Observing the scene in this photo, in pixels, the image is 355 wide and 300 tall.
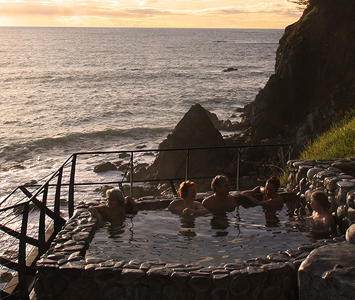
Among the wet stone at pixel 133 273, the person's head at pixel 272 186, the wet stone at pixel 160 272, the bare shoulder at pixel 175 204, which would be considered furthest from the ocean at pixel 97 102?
the wet stone at pixel 160 272

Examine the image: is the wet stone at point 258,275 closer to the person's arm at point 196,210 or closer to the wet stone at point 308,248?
the wet stone at point 308,248

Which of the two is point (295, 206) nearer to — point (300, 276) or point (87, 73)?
point (300, 276)

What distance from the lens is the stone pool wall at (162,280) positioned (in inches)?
231

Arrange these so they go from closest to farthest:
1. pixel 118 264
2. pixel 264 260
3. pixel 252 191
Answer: pixel 118 264 → pixel 264 260 → pixel 252 191

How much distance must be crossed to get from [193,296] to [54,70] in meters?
76.7

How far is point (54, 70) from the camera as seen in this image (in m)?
77.9

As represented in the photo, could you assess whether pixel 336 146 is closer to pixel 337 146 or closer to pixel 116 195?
pixel 337 146

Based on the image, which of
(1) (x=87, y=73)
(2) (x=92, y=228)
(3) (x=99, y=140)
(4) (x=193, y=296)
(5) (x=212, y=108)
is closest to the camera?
(4) (x=193, y=296)

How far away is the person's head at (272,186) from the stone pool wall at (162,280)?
3326 mm

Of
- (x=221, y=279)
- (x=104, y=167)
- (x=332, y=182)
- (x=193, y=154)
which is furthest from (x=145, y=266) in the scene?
(x=104, y=167)

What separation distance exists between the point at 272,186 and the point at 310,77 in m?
14.4

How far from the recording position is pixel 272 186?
9.59m

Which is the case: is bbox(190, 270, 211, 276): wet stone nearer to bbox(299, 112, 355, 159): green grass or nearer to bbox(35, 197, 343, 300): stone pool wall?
bbox(35, 197, 343, 300): stone pool wall

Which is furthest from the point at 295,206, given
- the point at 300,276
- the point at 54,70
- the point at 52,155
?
the point at 54,70
